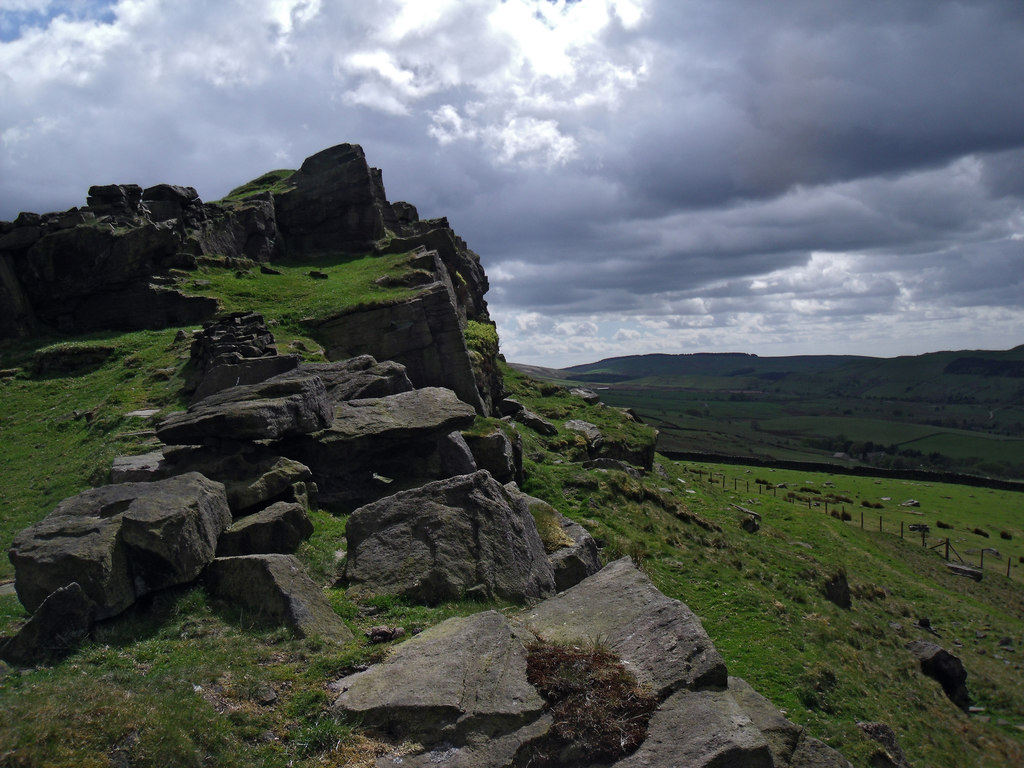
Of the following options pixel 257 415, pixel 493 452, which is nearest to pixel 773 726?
pixel 257 415

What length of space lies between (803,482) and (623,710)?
82705 millimetres

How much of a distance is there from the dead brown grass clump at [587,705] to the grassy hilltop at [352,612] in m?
2.19

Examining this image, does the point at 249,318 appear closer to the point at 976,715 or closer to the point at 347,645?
the point at 347,645

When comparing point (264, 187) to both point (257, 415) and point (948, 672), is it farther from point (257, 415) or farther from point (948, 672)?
point (948, 672)

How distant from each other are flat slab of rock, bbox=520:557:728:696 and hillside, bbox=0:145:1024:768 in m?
0.06

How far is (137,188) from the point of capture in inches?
1703

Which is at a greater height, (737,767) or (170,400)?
(170,400)

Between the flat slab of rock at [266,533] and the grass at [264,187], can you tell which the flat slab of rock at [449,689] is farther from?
the grass at [264,187]

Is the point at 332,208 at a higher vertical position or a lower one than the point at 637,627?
higher

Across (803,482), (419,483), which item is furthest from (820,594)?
(803,482)

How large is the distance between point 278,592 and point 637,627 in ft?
18.5

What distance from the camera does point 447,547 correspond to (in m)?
12.9

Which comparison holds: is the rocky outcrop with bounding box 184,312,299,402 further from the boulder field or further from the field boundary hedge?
the field boundary hedge

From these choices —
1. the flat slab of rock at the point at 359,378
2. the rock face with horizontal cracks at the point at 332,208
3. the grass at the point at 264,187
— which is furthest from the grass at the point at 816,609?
the grass at the point at 264,187
